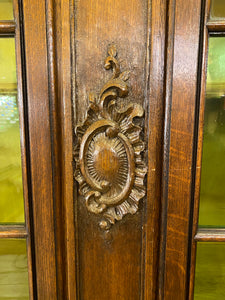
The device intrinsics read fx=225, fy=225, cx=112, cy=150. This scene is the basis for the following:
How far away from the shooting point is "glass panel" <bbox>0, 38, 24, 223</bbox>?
352 mm

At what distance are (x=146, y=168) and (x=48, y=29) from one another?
9.5 inches

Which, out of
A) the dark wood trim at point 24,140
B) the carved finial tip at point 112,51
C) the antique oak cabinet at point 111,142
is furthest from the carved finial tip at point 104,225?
the carved finial tip at point 112,51

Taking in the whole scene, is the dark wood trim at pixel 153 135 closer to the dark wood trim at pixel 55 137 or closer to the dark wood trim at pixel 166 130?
the dark wood trim at pixel 166 130

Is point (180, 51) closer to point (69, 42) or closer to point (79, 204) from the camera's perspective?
point (69, 42)

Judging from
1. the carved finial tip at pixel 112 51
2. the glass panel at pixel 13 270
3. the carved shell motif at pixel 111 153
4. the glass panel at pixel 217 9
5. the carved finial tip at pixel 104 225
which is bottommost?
the glass panel at pixel 13 270

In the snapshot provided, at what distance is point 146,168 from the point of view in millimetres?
329

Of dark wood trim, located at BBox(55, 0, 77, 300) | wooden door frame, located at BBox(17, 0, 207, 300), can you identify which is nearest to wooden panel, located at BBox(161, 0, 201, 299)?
wooden door frame, located at BBox(17, 0, 207, 300)

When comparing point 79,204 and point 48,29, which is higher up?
point 48,29

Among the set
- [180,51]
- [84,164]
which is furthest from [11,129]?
[180,51]

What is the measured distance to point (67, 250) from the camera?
0.35m

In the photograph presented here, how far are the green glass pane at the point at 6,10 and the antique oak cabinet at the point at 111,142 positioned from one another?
1cm

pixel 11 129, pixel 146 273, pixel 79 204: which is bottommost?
pixel 146 273

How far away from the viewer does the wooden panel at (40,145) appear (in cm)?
32

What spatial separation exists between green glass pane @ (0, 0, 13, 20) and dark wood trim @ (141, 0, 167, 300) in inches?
8.0
